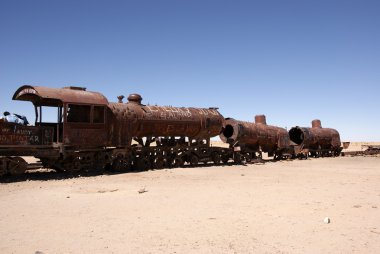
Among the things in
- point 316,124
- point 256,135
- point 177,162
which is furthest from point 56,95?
point 316,124

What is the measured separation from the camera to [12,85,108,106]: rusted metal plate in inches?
566

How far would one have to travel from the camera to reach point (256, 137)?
2455 cm

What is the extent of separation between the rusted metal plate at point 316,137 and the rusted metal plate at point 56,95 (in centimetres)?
1954

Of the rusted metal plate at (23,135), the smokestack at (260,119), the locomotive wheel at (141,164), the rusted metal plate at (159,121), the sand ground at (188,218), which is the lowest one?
the sand ground at (188,218)

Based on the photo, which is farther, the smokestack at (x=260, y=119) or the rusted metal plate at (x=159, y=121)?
the smokestack at (x=260, y=119)

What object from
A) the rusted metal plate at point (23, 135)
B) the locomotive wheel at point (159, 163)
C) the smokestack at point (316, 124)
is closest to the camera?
the rusted metal plate at point (23, 135)

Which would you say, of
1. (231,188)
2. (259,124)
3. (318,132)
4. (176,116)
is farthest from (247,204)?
(318,132)

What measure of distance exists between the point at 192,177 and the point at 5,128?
23.8 ft

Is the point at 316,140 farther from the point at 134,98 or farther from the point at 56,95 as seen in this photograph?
the point at 56,95

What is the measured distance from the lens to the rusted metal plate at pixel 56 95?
47.2ft

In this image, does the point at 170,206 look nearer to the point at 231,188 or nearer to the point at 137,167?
the point at 231,188

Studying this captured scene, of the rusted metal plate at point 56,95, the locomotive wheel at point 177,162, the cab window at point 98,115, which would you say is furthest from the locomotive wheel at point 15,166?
the locomotive wheel at point 177,162

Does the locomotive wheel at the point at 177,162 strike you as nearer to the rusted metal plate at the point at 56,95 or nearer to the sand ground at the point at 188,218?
the rusted metal plate at the point at 56,95

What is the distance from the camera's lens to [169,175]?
1562cm
